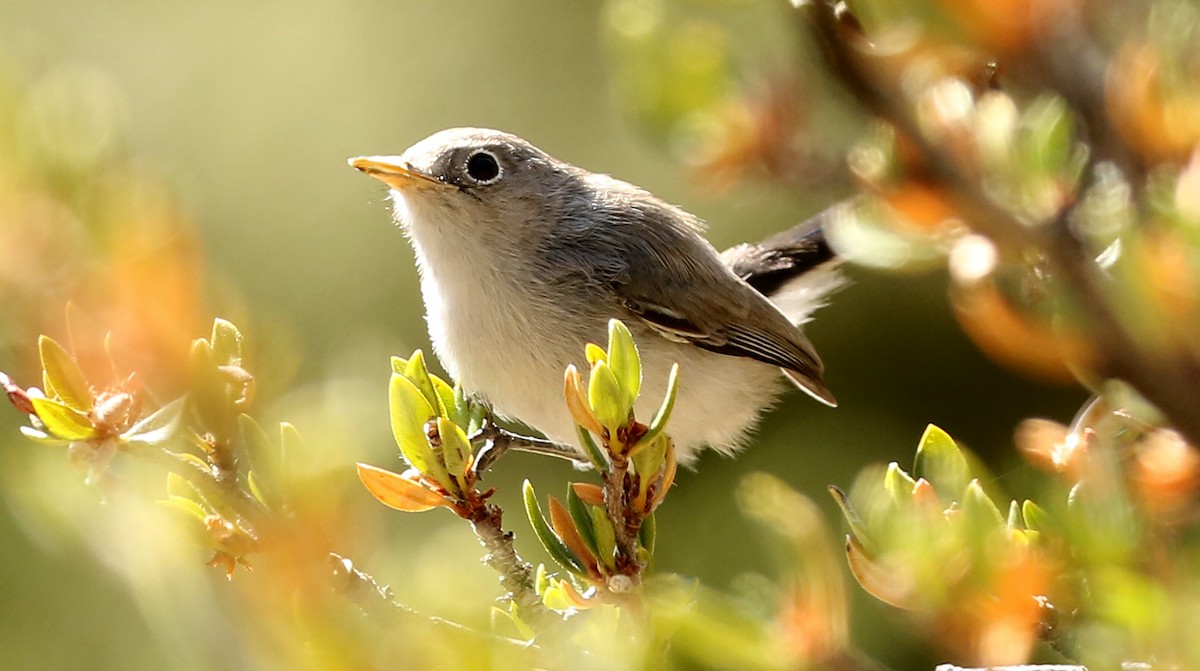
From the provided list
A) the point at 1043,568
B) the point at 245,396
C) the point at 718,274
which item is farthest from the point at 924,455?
the point at 718,274

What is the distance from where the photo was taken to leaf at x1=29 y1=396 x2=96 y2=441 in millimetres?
861

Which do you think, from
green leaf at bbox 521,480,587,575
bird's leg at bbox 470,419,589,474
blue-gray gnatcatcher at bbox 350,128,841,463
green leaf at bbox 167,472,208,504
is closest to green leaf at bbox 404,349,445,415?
green leaf at bbox 521,480,587,575

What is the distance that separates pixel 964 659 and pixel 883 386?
331cm

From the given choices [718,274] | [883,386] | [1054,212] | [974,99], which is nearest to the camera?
[1054,212]

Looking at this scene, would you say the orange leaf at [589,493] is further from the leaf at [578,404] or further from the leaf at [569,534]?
the leaf at [578,404]

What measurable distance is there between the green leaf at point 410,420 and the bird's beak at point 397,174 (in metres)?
1.15

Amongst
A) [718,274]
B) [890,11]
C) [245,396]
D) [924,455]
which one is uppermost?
[890,11]

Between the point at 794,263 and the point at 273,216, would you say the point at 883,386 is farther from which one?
the point at 273,216

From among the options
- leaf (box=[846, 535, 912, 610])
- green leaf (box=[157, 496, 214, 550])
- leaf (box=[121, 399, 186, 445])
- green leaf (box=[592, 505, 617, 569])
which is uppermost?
leaf (box=[121, 399, 186, 445])

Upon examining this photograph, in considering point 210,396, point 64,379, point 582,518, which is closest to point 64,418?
point 64,379

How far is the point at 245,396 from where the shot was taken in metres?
0.71

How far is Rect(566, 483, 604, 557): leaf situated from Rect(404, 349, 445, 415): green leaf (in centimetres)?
16

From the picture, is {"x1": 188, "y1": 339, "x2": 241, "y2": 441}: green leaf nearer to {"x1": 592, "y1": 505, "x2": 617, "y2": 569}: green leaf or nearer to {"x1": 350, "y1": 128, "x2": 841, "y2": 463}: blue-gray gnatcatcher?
{"x1": 592, "y1": 505, "x2": 617, "y2": 569}: green leaf

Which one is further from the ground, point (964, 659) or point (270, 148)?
point (964, 659)
